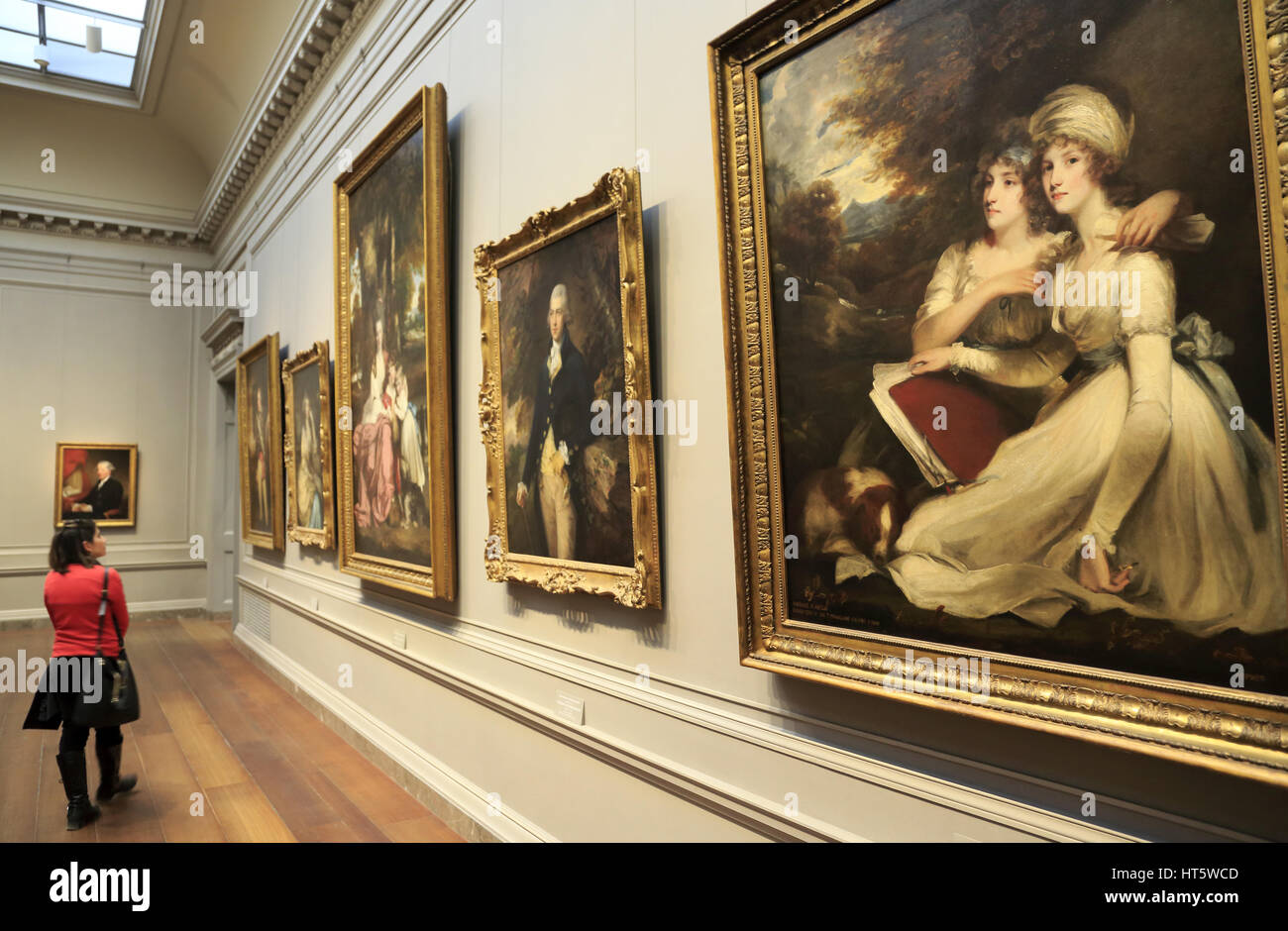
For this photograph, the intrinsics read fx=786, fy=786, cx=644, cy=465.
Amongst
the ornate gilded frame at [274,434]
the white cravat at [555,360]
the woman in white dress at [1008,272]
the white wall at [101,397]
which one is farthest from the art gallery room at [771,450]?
the white wall at [101,397]

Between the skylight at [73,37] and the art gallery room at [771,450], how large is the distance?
5.63 meters

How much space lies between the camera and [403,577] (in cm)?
653

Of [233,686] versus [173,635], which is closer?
[233,686]

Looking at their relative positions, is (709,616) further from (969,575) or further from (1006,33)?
(1006,33)

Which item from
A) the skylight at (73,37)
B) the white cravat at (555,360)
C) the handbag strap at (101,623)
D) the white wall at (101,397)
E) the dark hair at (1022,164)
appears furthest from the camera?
the white wall at (101,397)

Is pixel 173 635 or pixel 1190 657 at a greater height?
pixel 1190 657

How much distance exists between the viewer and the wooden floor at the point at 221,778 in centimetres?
572

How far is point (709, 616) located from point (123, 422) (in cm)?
1689

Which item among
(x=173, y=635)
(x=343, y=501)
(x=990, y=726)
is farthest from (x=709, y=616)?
(x=173, y=635)

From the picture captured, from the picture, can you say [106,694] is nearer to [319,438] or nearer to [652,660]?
[319,438]

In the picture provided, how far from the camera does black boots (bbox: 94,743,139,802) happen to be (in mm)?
6352

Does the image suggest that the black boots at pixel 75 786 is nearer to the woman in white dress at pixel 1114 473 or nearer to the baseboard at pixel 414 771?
the baseboard at pixel 414 771

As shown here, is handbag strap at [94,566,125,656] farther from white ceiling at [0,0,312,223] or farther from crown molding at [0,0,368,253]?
white ceiling at [0,0,312,223]

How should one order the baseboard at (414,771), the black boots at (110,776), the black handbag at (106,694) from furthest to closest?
the black boots at (110,776), the black handbag at (106,694), the baseboard at (414,771)
